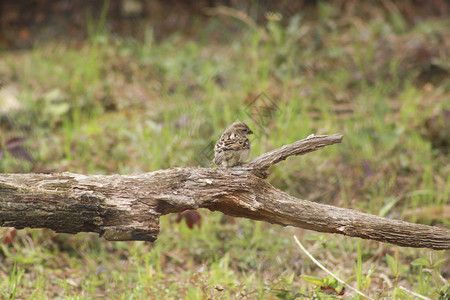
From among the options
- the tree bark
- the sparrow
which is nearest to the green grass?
the tree bark

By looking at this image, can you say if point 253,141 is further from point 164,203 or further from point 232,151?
point 164,203

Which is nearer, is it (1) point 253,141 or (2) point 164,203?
(2) point 164,203

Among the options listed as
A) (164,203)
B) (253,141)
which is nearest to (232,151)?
(164,203)

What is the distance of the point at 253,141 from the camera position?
4375 millimetres

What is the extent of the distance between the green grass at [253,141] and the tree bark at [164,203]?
0.37 meters

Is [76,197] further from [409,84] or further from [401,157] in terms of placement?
[409,84]

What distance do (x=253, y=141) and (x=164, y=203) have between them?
5.94 feet

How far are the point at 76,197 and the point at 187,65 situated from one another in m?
4.49

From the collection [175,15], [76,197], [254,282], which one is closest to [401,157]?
[254,282]

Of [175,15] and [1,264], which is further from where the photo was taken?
[175,15]

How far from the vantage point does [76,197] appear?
2.56 m

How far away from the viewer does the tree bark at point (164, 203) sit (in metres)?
2.53

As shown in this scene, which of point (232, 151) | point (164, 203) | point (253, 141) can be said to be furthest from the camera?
point (253, 141)

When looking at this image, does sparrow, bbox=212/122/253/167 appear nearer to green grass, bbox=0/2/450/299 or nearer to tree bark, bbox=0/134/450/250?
tree bark, bbox=0/134/450/250
